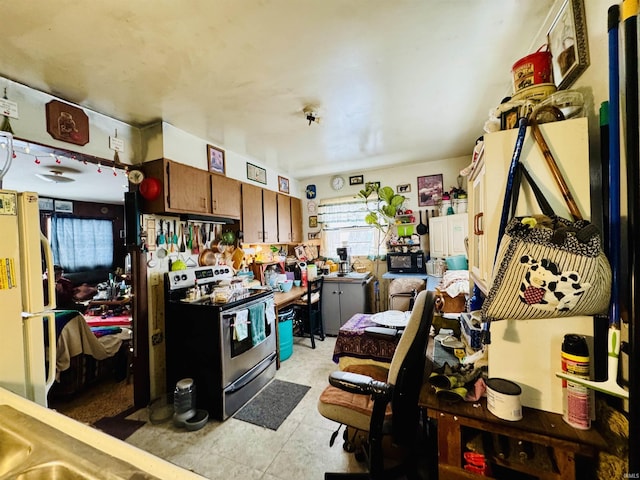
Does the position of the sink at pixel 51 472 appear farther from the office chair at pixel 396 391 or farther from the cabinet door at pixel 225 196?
the cabinet door at pixel 225 196

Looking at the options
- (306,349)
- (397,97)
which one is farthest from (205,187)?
(306,349)

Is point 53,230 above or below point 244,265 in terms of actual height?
above

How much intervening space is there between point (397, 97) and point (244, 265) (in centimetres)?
267

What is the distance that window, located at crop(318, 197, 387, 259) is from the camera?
4.55 meters

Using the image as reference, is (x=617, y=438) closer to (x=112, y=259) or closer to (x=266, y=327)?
(x=266, y=327)

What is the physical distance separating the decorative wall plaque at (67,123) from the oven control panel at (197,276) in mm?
1272

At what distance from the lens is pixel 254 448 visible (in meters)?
1.87

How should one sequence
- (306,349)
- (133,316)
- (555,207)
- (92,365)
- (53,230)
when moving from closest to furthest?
(555,207) → (133,316) → (92,365) → (306,349) → (53,230)

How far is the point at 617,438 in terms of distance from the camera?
80cm

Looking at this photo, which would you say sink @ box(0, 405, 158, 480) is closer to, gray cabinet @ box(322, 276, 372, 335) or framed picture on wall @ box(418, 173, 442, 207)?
gray cabinet @ box(322, 276, 372, 335)

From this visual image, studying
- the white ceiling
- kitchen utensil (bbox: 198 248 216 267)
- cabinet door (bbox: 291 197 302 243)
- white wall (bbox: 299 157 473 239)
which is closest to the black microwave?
white wall (bbox: 299 157 473 239)

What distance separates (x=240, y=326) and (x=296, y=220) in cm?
261

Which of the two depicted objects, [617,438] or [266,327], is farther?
[266,327]

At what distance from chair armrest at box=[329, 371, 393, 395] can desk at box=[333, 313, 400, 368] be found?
1.95ft
